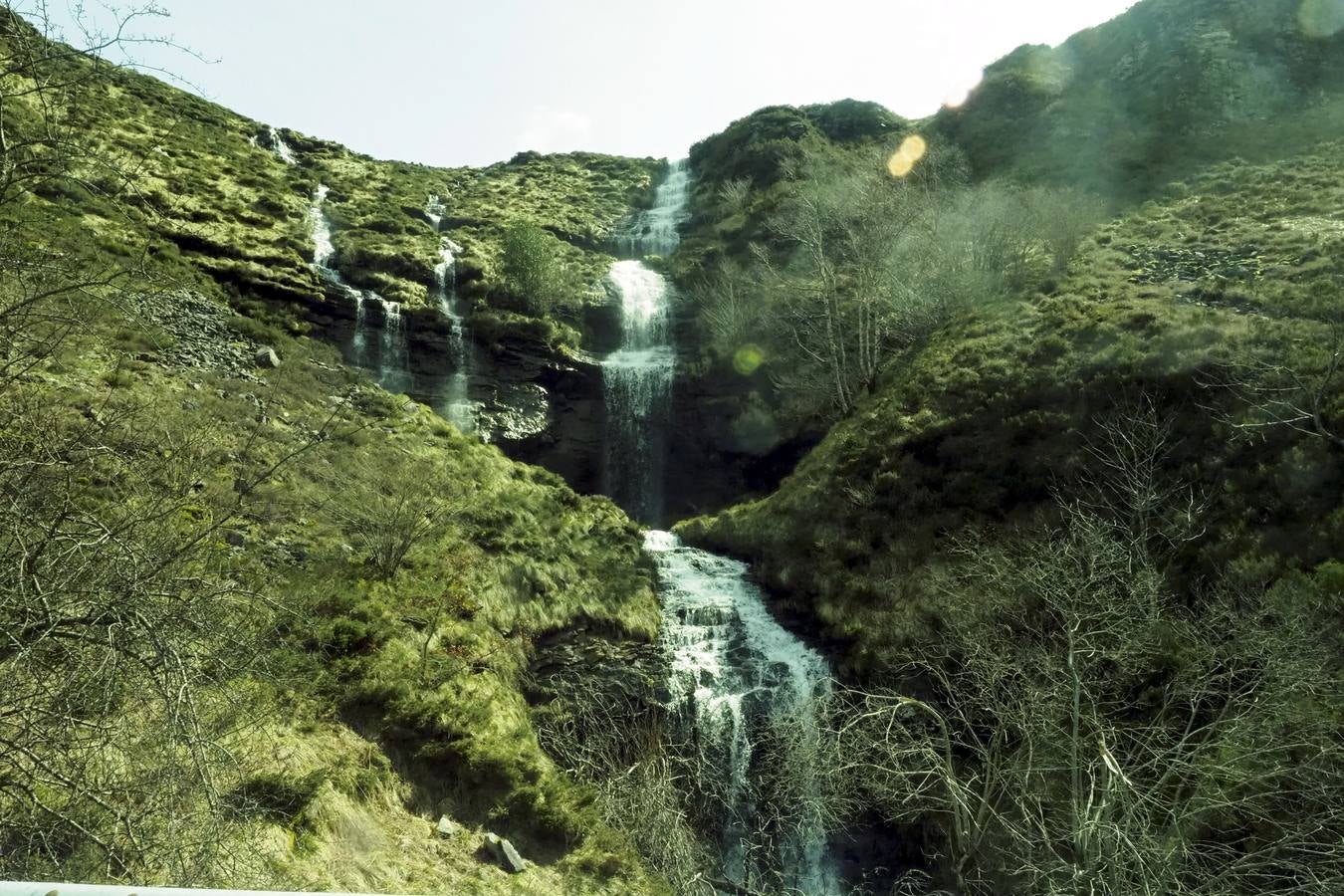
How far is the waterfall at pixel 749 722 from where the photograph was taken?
13773mm

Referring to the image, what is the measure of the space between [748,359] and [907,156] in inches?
985

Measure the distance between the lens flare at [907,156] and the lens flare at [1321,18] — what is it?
2133cm

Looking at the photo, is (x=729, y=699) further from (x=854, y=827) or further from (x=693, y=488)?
(x=693, y=488)

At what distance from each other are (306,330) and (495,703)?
21547 millimetres

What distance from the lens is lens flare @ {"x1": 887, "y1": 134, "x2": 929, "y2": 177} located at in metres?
47.2

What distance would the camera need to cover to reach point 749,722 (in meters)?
16.0

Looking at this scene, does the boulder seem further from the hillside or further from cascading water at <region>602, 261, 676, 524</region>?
cascading water at <region>602, 261, 676, 524</region>

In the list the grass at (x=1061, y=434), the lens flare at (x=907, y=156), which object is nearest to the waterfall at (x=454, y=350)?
the grass at (x=1061, y=434)

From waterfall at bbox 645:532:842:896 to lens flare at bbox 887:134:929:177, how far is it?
117ft

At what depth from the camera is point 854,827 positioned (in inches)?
550

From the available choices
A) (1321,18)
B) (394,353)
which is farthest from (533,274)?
(1321,18)

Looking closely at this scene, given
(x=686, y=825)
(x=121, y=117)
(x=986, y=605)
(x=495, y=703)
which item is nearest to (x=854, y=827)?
(x=686, y=825)

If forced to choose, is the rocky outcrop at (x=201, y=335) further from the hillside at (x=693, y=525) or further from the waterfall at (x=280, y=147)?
the waterfall at (x=280, y=147)

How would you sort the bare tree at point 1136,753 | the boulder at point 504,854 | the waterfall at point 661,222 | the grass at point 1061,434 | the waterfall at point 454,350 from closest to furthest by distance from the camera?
the bare tree at point 1136,753 < the boulder at point 504,854 < the grass at point 1061,434 < the waterfall at point 454,350 < the waterfall at point 661,222
